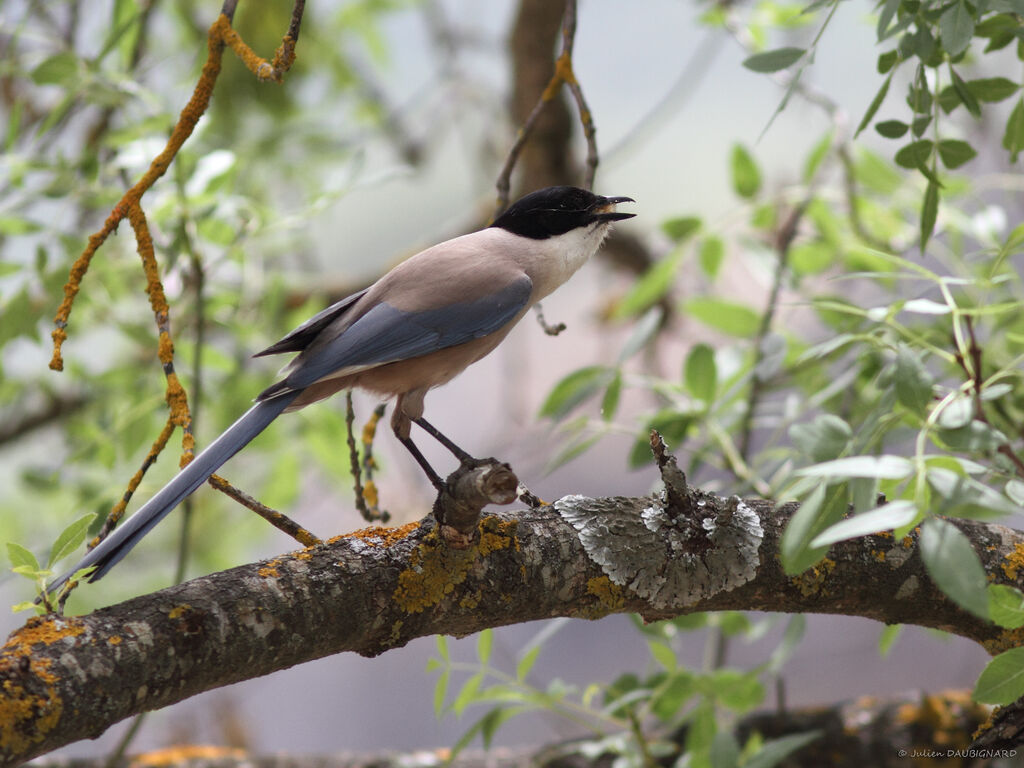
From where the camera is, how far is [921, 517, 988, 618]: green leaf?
37.0 inches

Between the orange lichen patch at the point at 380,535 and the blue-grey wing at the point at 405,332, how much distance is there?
0.34 metres

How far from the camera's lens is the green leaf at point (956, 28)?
1330mm

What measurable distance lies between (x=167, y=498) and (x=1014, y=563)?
1336 mm

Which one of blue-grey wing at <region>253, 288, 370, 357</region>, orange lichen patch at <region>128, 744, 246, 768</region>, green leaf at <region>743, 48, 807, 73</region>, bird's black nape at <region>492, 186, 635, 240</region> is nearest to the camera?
green leaf at <region>743, 48, 807, 73</region>

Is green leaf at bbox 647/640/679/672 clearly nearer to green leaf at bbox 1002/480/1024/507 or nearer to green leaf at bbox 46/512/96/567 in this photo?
green leaf at bbox 1002/480/1024/507

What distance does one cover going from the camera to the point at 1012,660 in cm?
126

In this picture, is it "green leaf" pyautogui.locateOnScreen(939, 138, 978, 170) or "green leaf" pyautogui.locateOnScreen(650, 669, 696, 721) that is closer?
"green leaf" pyautogui.locateOnScreen(939, 138, 978, 170)

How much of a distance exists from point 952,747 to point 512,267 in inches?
57.6

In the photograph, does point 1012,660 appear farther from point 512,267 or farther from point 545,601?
point 512,267

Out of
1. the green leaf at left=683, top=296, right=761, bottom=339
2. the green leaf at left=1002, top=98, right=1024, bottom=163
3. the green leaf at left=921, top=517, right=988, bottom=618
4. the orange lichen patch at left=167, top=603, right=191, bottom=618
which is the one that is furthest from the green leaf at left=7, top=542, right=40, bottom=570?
the green leaf at left=683, top=296, right=761, bottom=339

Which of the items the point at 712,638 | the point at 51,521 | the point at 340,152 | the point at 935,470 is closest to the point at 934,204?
the point at 935,470

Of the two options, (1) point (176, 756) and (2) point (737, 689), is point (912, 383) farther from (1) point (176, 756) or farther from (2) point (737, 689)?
(1) point (176, 756)

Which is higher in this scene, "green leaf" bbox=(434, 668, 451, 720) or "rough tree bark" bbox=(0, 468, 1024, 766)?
"rough tree bark" bbox=(0, 468, 1024, 766)

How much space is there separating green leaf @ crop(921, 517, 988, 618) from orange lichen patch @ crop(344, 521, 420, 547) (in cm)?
74
